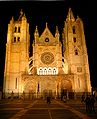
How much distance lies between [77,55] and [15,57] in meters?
13.7

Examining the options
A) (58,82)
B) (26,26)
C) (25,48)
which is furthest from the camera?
(26,26)

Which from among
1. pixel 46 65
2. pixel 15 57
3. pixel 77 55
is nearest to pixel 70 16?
pixel 77 55

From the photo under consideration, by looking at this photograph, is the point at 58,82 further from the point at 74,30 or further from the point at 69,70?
the point at 74,30

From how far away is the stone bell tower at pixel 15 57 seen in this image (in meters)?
37.1

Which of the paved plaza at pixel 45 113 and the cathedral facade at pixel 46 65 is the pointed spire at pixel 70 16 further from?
the paved plaza at pixel 45 113

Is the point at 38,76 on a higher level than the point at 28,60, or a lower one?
lower

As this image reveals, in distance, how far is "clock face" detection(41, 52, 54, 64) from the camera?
3984cm

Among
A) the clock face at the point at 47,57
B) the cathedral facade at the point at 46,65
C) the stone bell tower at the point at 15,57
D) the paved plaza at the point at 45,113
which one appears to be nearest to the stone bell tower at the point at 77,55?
the cathedral facade at the point at 46,65

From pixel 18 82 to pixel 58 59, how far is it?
9.76m

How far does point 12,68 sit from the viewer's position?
3850 centimetres

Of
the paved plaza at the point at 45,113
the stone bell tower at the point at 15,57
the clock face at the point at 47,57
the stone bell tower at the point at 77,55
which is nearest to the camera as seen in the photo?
the paved plaza at the point at 45,113

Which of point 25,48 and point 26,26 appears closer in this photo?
point 25,48

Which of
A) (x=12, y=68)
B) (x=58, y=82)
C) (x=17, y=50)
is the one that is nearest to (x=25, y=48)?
(x=17, y=50)

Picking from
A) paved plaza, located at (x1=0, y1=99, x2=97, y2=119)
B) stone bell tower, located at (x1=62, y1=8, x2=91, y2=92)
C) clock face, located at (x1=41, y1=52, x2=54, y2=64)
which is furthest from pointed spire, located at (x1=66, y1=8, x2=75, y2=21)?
paved plaza, located at (x1=0, y1=99, x2=97, y2=119)
